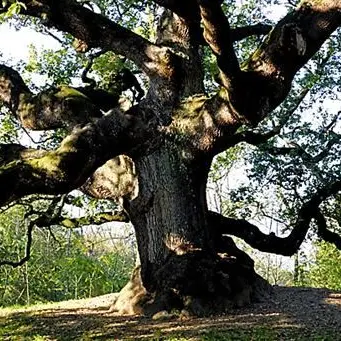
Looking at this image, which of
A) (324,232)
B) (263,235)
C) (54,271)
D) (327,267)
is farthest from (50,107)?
(327,267)

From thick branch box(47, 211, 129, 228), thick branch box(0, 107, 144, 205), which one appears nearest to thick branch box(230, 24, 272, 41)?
thick branch box(0, 107, 144, 205)

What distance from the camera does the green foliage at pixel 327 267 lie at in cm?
1319

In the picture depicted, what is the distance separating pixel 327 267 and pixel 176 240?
7.24m

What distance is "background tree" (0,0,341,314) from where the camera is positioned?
5.88 metres

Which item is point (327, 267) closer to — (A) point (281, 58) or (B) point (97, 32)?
(B) point (97, 32)

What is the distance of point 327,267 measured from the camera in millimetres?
13633

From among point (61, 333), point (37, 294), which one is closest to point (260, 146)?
point (61, 333)

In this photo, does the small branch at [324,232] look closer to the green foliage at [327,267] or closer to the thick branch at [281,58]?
the green foliage at [327,267]

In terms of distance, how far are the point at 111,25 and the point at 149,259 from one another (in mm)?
2952

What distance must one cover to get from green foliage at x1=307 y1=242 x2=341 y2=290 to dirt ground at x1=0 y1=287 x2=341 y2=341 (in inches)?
199

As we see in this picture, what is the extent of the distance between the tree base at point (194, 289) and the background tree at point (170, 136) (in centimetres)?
1

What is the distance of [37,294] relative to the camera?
13.8m

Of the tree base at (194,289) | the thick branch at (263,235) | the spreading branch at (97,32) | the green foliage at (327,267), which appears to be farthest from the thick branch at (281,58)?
the green foliage at (327,267)

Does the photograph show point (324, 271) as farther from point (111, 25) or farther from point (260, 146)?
point (111, 25)
